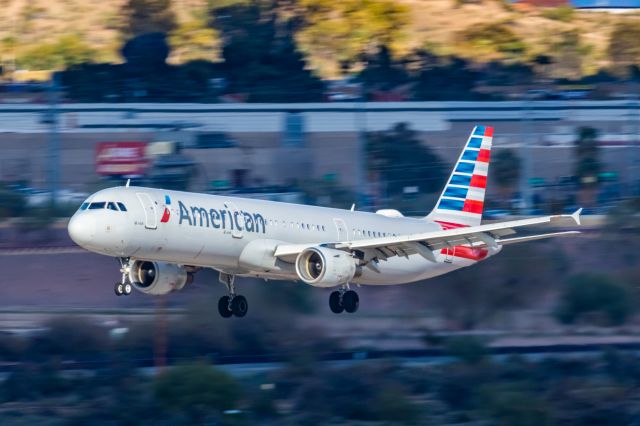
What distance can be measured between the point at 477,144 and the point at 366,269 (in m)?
9.45

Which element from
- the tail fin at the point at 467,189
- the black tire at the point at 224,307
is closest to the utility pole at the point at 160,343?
the tail fin at the point at 467,189

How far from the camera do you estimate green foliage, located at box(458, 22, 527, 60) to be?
12306cm

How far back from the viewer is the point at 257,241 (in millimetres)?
32219

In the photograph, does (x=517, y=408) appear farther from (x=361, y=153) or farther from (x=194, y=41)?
(x=194, y=41)

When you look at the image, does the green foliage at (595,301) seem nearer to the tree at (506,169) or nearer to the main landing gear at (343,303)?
the tree at (506,169)

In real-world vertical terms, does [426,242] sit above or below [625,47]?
below

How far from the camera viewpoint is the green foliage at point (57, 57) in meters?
116

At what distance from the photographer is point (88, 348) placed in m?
49.6

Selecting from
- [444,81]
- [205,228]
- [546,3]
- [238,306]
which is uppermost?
[546,3]

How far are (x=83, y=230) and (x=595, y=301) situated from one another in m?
30.2

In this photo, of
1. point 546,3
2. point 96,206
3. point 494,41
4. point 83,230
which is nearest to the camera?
point 83,230

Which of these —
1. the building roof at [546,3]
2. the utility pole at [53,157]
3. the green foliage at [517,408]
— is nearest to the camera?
the green foliage at [517,408]

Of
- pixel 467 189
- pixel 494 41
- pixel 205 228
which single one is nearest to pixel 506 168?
pixel 467 189

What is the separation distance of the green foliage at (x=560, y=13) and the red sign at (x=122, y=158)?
91725 mm
